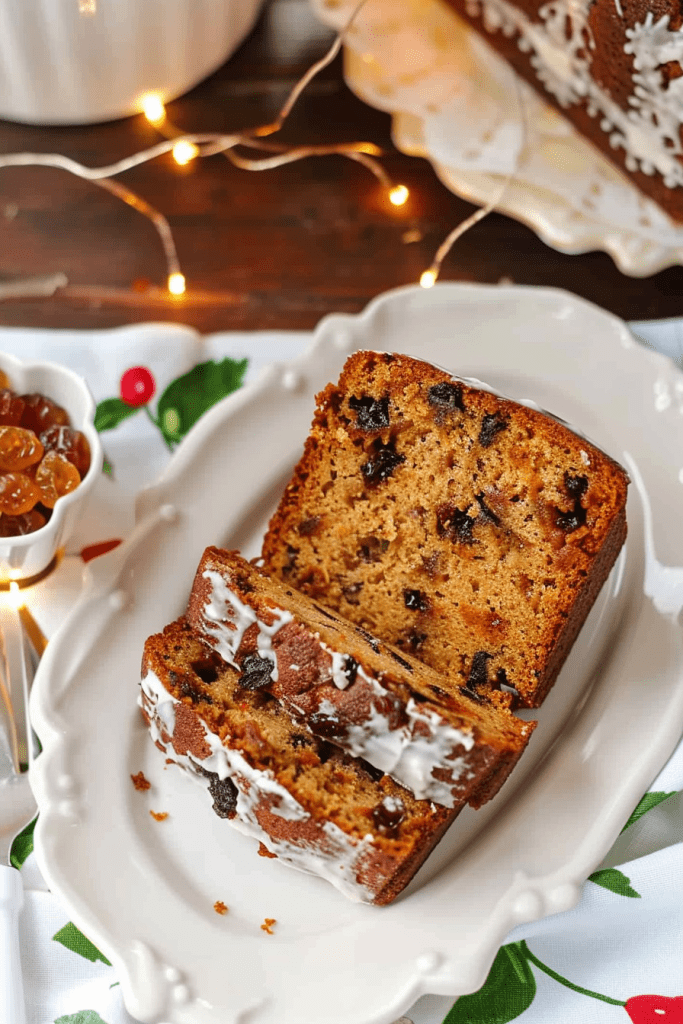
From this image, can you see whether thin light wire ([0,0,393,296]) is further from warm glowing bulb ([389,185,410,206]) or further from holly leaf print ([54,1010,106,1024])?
holly leaf print ([54,1010,106,1024])

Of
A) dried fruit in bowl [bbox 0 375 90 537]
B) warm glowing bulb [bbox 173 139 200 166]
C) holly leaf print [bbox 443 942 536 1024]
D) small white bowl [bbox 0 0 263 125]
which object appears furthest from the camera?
warm glowing bulb [bbox 173 139 200 166]

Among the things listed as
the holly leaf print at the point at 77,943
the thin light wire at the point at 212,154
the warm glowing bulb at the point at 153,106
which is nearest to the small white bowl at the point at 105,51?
the warm glowing bulb at the point at 153,106

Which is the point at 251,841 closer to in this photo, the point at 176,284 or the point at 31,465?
the point at 31,465

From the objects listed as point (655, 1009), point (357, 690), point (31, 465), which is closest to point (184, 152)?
point (31, 465)

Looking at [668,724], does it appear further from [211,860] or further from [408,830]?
[211,860]

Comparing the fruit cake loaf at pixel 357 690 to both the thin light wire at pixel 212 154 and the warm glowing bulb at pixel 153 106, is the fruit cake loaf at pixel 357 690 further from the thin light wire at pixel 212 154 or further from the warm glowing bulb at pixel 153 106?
the warm glowing bulb at pixel 153 106

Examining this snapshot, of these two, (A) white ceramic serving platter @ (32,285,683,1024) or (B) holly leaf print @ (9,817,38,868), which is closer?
(A) white ceramic serving platter @ (32,285,683,1024)

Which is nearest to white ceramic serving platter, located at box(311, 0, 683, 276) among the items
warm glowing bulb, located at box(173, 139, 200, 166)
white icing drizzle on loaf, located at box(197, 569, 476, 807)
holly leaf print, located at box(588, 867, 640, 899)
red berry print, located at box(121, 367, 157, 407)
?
warm glowing bulb, located at box(173, 139, 200, 166)
